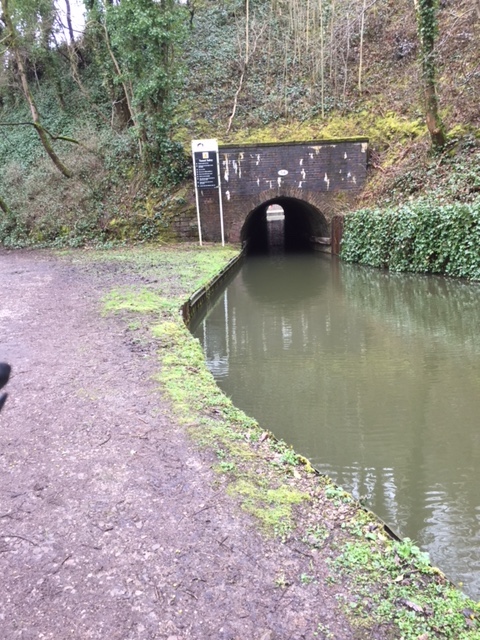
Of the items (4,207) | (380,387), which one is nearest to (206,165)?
(4,207)

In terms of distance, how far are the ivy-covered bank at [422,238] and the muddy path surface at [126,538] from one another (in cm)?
737

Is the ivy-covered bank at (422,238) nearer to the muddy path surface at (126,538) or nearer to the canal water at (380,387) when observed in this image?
the canal water at (380,387)

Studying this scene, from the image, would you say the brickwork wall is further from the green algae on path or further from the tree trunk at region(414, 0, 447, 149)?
the green algae on path

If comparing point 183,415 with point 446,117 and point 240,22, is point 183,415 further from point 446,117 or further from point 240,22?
point 240,22

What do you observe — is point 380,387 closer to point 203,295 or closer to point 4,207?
point 203,295

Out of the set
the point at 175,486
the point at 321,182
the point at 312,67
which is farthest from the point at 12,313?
the point at 312,67

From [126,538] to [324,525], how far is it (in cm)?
99

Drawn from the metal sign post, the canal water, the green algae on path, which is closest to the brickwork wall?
the metal sign post

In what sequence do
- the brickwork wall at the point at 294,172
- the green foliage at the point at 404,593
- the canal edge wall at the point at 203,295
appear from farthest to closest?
the brickwork wall at the point at 294,172 → the canal edge wall at the point at 203,295 → the green foliage at the point at 404,593

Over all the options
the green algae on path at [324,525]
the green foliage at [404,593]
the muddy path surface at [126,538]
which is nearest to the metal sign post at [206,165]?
the green algae on path at [324,525]

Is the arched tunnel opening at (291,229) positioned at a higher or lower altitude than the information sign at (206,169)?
lower

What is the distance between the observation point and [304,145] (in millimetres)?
14938

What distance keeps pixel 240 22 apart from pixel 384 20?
6.70m

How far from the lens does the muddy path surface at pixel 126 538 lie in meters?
1.87
